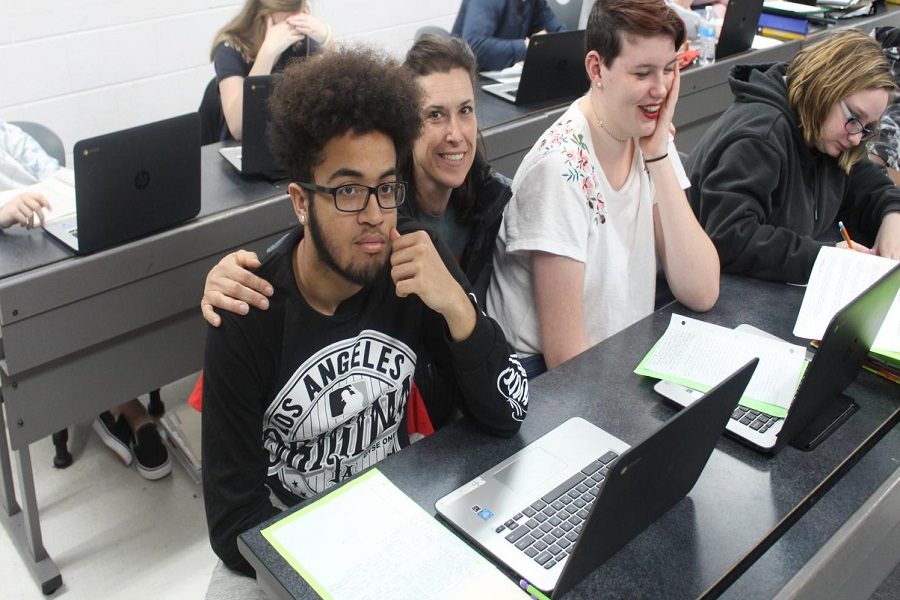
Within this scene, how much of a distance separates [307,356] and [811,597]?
76 cm

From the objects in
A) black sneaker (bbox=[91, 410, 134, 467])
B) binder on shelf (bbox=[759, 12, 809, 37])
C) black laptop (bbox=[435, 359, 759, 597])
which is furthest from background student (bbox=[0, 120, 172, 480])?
binder on shelf (bbox=[759, 12, 809, 37])

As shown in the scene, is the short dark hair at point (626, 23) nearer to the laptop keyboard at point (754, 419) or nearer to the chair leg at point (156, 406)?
the laptop keyboard at point (754, 419)

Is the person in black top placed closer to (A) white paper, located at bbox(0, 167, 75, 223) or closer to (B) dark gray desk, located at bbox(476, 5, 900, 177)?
(B) dark gray desk, located at bbox(476, 5, 900, 177)

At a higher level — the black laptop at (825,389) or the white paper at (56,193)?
the black laptop at (825,389)

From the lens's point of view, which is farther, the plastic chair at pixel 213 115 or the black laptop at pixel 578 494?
the plastic chair at pixel 213 115

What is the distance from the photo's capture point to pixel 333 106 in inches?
45.2

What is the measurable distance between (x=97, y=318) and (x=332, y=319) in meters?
0.83

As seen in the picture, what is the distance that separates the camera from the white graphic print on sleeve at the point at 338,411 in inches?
48.7

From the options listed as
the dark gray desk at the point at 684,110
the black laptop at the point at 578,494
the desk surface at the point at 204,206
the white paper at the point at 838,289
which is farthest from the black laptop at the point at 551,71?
the black laptop at the point at 578,494

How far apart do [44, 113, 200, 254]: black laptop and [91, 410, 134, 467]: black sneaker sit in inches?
26.6

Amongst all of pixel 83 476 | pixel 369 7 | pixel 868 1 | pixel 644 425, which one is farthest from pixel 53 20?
pixel 868 1

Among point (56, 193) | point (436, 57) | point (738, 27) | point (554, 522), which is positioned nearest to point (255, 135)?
point (56, 193)

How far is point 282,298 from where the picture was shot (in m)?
1.20

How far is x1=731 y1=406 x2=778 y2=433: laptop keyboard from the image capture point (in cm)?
128
